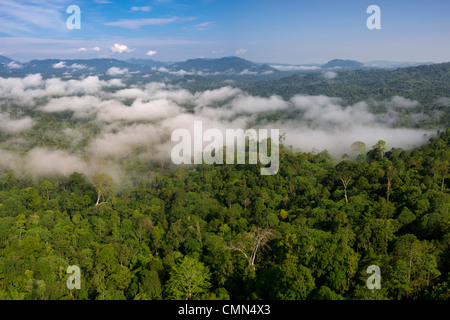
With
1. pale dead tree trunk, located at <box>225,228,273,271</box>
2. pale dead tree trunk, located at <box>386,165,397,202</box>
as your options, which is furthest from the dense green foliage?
pale dead tree trunk, located at <box>386,165,397,202</box>

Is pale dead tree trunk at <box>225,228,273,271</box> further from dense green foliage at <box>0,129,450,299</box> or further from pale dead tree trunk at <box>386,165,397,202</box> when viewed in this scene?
pale dead tree trunk at <box>386,165,397,202</box>

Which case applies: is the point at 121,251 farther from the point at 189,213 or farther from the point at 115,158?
the point at 115,158

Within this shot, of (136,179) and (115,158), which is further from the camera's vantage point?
(115,158)

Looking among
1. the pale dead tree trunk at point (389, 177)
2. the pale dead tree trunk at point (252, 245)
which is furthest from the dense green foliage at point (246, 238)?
the pale dead tree trunk at point (389, 177)

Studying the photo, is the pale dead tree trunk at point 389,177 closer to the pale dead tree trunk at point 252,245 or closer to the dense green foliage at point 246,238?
the dense green foliage at point 246,238

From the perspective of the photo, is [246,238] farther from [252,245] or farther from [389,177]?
[389,177]
